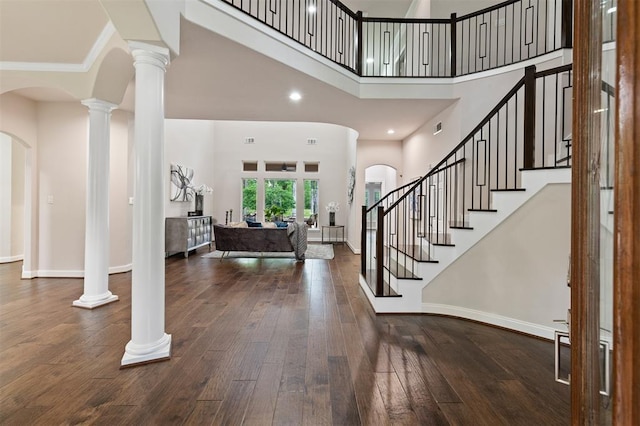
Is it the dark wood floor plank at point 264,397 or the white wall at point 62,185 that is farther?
the white wall at point 62,185

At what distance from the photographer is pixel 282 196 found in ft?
34.6

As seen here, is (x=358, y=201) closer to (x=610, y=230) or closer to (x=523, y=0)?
(x=523, y=0)

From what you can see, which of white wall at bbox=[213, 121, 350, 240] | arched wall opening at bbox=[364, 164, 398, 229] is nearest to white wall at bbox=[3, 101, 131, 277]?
white wall at bbox=[213, 121, 350, 240]

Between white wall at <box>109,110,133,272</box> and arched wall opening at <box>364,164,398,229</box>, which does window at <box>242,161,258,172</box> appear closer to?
arched wall opening at <box>364,164,398,229</box>

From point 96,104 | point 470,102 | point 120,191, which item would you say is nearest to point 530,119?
point 470,102

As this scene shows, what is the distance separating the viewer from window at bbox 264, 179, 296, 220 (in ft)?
34.5

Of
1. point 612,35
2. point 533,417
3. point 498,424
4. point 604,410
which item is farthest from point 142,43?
point 533,417

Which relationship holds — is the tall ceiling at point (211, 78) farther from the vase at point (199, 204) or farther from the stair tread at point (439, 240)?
the vase at point (199, 204)

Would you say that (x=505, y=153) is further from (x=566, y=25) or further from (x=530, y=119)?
(x=566, y=25)

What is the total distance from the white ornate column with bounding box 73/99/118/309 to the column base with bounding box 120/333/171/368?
167 centimetres

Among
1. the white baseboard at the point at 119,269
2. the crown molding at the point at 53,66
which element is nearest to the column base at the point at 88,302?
the white baseboard at the point at 119,269

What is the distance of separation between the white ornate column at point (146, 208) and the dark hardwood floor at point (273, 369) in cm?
20

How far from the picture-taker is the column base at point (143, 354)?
91.0 inches

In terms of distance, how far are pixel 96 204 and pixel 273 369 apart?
291cm
